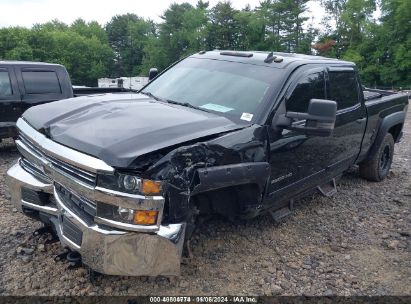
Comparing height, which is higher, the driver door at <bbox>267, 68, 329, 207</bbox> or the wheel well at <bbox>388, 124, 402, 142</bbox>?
the driver door at <bbox>267, 68, 329, 207</bbox>

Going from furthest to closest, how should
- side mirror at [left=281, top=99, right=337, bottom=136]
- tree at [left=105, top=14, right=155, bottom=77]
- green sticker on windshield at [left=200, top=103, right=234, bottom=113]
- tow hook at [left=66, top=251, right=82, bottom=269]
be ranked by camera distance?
tree at [left=105, top=14, right=155, bottom=77] → green sticker on windshield at [left=200, top=103, right=234, bottom=113] → side mirror at [left=281, top=99, right=337, bottom=136] → tow hook at [left=66, top=251, right=82, bottom=269]

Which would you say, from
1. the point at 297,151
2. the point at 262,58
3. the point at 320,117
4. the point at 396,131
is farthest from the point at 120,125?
the point at 396,131

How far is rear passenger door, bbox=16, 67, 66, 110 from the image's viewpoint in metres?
7.48

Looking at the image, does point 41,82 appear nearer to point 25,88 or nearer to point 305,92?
point 25,88

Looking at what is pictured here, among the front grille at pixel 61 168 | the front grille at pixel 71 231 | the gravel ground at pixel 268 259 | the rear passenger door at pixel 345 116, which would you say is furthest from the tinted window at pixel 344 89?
the front grille at pixel 71 231

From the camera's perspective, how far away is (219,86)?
3.93 metres

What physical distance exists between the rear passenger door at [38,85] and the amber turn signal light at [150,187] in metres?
5.75

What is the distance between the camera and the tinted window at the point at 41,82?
24.8 feet

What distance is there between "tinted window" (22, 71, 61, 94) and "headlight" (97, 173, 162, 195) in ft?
18.9

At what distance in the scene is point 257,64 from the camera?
13.3 feet

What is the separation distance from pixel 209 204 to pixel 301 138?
3.83 feet

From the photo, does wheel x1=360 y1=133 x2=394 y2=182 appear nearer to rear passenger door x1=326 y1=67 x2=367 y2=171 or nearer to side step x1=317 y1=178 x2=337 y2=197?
rear passenger door x1=326 y1=67 x2=367 y2=171

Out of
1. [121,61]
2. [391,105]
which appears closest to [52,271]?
[391,105]

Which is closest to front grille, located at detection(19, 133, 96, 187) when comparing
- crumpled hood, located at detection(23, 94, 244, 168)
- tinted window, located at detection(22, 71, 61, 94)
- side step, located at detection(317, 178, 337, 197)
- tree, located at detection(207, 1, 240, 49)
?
crumpled hood, located at detection(23, 94, 244, 168)
